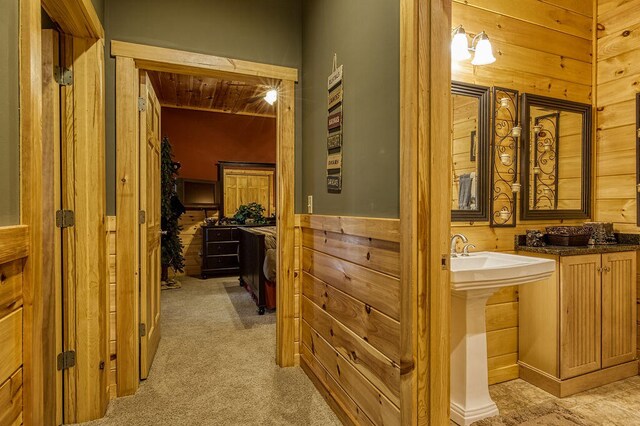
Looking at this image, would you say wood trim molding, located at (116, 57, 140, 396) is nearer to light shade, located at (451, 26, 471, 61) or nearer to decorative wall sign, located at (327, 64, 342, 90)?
decorative wall sign, located at (327, 64, 342, 90)

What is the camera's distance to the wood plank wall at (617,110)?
2.67m

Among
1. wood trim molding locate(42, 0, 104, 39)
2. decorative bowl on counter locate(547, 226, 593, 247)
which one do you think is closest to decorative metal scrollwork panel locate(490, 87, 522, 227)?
decorative bowl on counter locate(547, 226, 593, 247)

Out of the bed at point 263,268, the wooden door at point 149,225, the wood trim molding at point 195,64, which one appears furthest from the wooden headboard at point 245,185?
the wood trim molding at point 195,64

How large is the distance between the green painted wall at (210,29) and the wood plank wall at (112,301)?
0.38ft

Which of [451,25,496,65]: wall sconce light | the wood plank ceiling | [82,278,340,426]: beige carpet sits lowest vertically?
[82,278,340,426]: beige carpet

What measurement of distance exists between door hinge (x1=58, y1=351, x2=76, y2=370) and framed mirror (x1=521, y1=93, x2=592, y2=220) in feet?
9.92

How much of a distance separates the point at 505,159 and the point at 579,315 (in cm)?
113

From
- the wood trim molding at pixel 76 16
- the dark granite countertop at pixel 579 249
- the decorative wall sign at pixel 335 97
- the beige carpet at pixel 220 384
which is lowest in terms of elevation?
the beige carpet at pixel 220 384

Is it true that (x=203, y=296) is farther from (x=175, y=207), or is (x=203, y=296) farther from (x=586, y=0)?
(x=586, y=0)

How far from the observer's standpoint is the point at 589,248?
2.37m

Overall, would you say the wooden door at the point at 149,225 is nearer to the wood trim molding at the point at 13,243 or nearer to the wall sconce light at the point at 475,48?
the wood trim molding at the point at 13,243

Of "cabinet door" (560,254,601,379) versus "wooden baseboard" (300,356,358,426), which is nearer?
"wooden baseboard" (300,356,358,426)

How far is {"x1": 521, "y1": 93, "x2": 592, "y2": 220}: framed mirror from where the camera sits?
8.59 ft

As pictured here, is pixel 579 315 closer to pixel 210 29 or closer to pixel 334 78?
pixel 334 78
